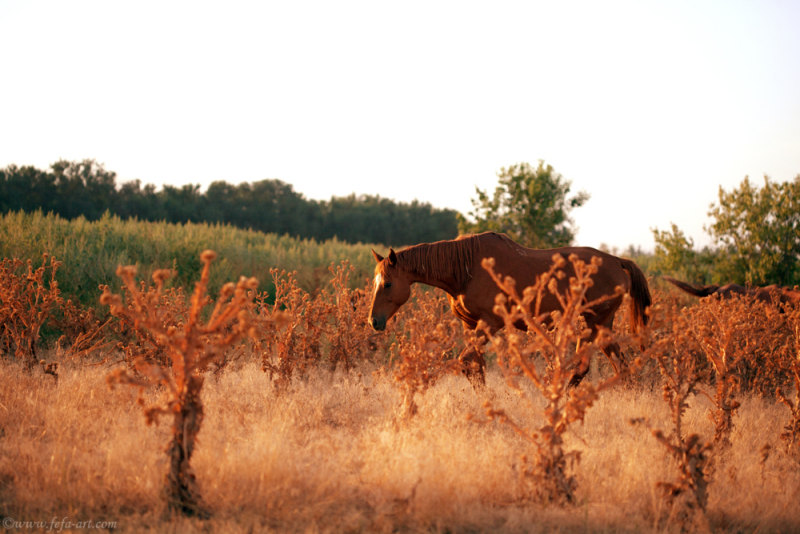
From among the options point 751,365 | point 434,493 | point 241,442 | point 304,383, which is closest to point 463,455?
point 434,493

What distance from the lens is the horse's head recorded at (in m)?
5.98

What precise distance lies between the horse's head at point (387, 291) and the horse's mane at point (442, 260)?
13 cm

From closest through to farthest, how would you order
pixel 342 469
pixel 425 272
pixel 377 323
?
pixel 342 469, pixel 377 323, pixel 425 272

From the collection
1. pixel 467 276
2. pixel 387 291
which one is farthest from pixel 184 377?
pixel 467 276

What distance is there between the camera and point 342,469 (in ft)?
11.6

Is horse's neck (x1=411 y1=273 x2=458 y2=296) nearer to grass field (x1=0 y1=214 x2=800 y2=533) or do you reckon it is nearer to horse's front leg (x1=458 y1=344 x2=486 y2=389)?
grass field (x1=0 y1=214 x2=800 y2=533)

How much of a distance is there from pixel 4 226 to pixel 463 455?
11243 millimetres

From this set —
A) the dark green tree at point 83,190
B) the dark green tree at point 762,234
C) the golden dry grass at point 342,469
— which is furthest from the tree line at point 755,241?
the dark green tree at point 83,190

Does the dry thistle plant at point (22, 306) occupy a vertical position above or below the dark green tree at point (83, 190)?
below

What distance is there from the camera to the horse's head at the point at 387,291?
5984 mm

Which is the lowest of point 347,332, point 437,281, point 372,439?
point 372,439

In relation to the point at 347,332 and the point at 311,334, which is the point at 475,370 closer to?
the point at 347,332

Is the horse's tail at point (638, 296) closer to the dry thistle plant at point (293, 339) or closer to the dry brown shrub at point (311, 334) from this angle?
the dry brown shrub at point (311, 334)

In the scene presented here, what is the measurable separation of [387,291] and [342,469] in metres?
2.73
